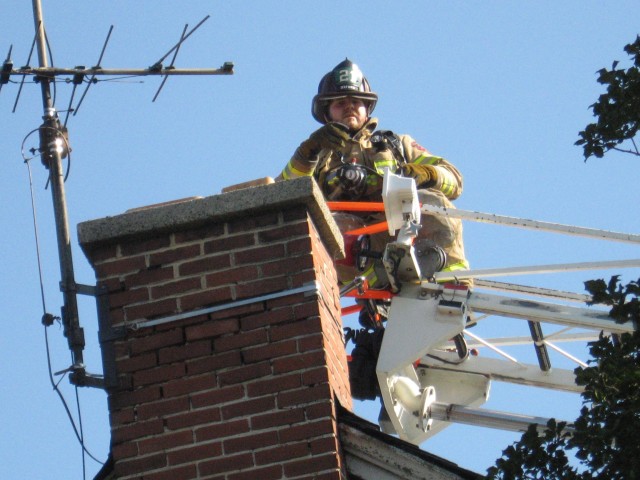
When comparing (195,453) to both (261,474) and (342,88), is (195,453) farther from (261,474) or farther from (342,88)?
(342,88)

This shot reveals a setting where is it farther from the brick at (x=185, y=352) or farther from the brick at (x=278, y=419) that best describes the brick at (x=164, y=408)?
the brick at (x=278, y=419)

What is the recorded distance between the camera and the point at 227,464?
24.9 feet

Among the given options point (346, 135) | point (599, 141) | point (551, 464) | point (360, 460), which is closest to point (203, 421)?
point (360, 460)

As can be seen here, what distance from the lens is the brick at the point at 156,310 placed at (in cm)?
803

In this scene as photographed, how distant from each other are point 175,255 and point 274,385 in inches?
33.4

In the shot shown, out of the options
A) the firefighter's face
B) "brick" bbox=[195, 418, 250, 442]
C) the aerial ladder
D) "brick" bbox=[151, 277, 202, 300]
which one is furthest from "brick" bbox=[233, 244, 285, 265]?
the firefighter's face

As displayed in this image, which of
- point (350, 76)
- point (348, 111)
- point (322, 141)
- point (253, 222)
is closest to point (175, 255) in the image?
point (253, 222)

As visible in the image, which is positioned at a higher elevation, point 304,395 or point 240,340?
point 240,340

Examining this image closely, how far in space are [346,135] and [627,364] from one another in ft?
18.7

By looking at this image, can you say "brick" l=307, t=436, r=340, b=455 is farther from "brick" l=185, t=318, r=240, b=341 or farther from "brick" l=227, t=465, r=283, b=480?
"brick" l=185, t=318, r=240, b=341

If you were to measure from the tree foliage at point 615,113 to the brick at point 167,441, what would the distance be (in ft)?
7.19

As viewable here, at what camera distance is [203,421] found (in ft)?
25.3

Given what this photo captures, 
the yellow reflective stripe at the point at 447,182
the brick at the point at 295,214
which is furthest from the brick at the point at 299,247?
the yellow reflective stripe at the point at 447,182

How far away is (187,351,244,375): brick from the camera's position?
7824 mm
